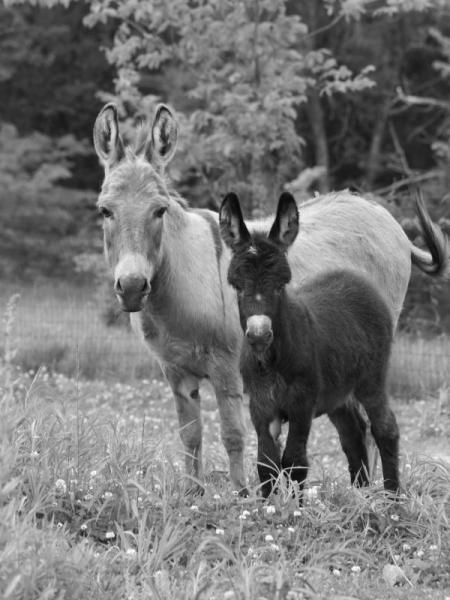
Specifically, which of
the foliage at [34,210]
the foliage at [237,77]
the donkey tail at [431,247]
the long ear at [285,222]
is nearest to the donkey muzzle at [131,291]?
the long ear at [285,222]

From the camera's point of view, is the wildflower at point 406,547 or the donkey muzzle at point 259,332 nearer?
the donkey muzzle at point 259,332

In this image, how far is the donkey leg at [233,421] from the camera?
5.11 m

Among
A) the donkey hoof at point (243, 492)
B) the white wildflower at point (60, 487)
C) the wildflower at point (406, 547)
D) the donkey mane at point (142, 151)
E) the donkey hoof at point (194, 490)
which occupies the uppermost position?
the donkey mane at point (142, 151)

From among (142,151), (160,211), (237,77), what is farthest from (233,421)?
(237,77)

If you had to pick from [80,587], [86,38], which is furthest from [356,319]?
[86,38]

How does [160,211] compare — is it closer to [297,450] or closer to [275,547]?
[297,450]

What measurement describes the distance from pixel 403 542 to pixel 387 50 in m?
16.0

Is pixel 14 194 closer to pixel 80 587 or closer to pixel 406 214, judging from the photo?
pixel 406 214

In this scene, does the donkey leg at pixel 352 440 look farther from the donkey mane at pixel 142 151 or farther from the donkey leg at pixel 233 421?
the donkey mane at pixel 142 151

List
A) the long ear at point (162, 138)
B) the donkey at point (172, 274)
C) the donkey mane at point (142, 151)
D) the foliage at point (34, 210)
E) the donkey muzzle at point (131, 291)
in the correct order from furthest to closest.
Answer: the foliage at point (34, 210) → the long ear at point (162, 138) → the donkey mane at point (142, 151) → the donkey at point (172, 274) → the donkey muzzle at point (131, 291)

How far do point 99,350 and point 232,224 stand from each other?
5.96m

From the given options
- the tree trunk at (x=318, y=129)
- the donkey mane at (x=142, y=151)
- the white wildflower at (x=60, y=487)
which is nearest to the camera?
the white wildflower at (x=60, y=487)

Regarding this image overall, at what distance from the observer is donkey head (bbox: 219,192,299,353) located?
414 centimetres

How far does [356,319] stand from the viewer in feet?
16.2
